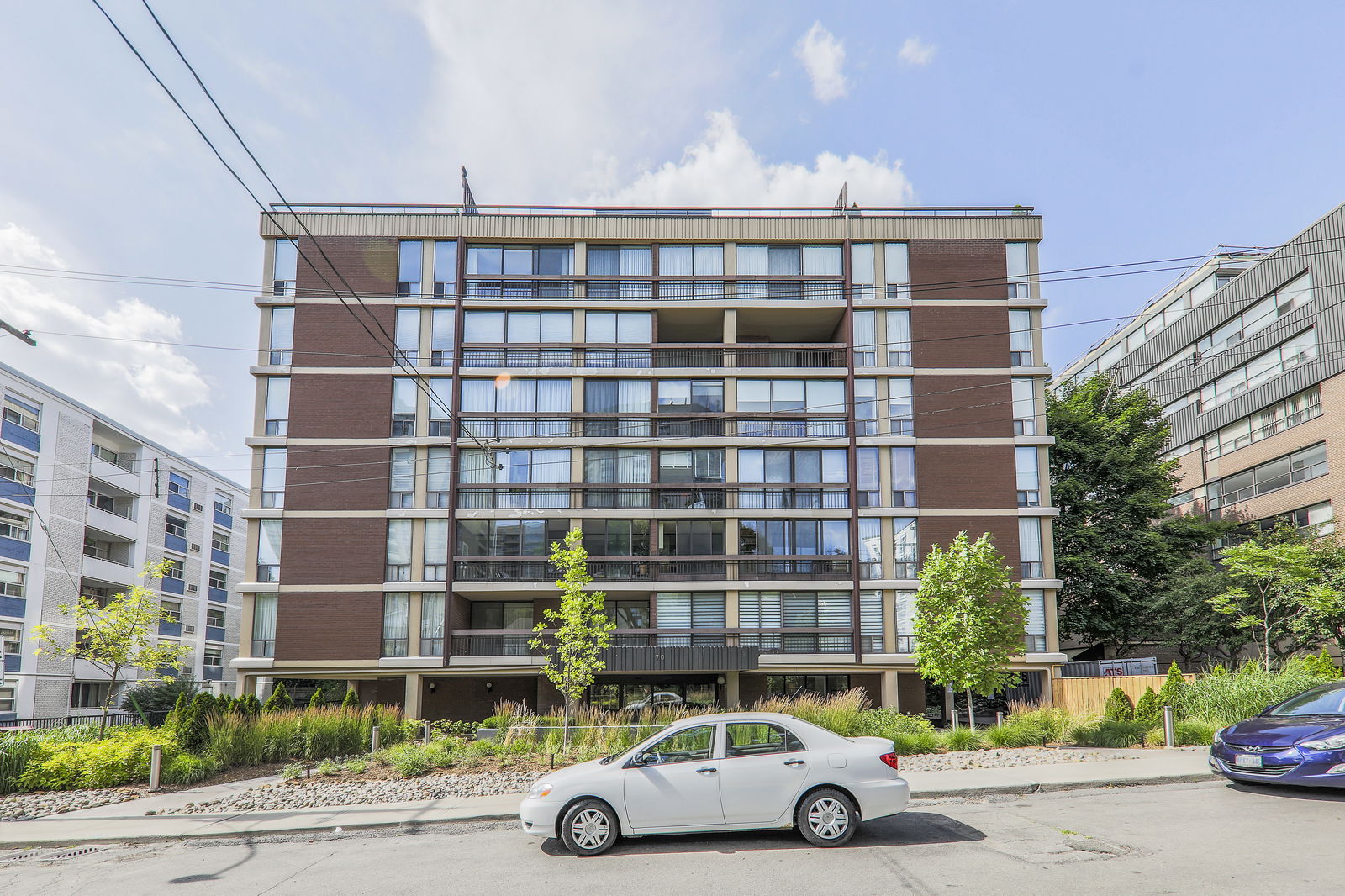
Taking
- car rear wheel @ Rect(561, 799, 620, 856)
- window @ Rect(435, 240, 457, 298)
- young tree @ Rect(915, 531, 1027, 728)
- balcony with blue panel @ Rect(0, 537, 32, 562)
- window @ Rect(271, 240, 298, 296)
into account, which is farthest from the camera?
balcony with blue panel @ Rect(0, 537, 32, 562)

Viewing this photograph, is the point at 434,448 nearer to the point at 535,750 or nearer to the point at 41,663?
the point at 535,750

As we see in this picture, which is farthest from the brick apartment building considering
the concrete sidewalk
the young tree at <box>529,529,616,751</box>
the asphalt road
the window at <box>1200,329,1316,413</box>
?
the asphalt road

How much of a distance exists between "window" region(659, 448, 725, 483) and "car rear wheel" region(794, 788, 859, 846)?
2433 cm

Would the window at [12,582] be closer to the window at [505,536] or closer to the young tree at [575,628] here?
the window at [505,536]

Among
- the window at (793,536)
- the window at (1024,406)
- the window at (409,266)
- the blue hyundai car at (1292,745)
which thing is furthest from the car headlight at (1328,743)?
the window at (409,266)

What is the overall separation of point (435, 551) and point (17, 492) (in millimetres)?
20378

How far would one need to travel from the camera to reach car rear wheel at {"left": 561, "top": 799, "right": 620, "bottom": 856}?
32.9 feet

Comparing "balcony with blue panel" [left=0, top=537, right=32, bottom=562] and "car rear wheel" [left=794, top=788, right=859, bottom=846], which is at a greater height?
"balcony with blue panel" [left=0, top=537, right=32, bottom=562]

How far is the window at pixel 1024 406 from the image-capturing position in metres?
33.9

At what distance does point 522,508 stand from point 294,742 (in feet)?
46.8

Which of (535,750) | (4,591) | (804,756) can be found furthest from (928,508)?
(4,591)

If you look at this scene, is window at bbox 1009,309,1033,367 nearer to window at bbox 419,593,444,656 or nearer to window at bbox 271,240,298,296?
window at bbox 419,593,444,656

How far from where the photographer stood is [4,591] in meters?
38.4

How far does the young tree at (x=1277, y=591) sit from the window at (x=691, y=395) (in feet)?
58.6
